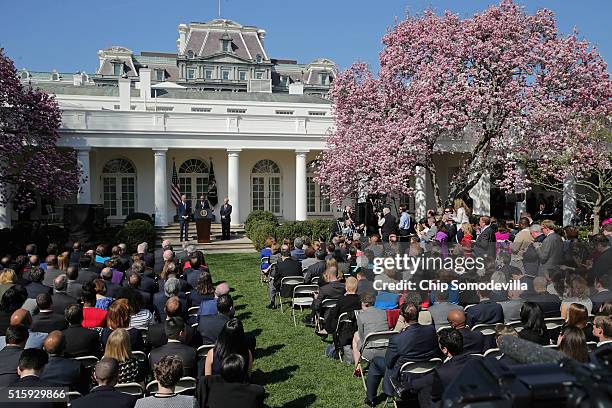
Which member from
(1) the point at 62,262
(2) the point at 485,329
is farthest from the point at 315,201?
(2) the point at 485,329

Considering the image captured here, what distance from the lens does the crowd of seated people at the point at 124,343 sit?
175 inches

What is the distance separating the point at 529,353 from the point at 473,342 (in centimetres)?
468

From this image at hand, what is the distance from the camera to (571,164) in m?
21.6

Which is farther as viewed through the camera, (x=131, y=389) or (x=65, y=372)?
(x=65, y=372)

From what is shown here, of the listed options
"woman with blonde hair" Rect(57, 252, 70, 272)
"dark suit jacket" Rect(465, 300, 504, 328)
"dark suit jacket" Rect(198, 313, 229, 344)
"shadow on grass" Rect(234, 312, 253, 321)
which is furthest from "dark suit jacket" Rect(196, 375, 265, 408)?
"woman with blonde hair" Rect(57, 252, 70, 272)

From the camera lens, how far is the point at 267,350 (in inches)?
347

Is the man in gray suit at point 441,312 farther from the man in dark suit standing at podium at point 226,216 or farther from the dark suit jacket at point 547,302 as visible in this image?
the man in dark suit standing at podium at point 226,216

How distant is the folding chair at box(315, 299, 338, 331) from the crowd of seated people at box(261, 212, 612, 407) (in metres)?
0.04

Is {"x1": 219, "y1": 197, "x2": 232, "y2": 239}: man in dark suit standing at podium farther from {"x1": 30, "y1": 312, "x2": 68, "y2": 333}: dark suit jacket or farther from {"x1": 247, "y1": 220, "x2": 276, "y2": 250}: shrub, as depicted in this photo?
{"x1": 30, "y1": 312, "x2": 68, "y2": 333}: dark suit jacket

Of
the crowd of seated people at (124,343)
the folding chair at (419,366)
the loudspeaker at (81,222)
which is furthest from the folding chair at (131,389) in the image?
the loudspeaker at (81,222)

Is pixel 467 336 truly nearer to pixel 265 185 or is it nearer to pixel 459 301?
pixel 459 301

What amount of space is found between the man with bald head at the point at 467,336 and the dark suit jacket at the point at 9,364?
450cm

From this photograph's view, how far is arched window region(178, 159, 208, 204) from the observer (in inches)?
1119

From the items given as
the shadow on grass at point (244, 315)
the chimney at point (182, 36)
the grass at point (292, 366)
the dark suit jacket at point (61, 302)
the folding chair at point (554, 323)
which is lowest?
the grass at point (292, 366)
